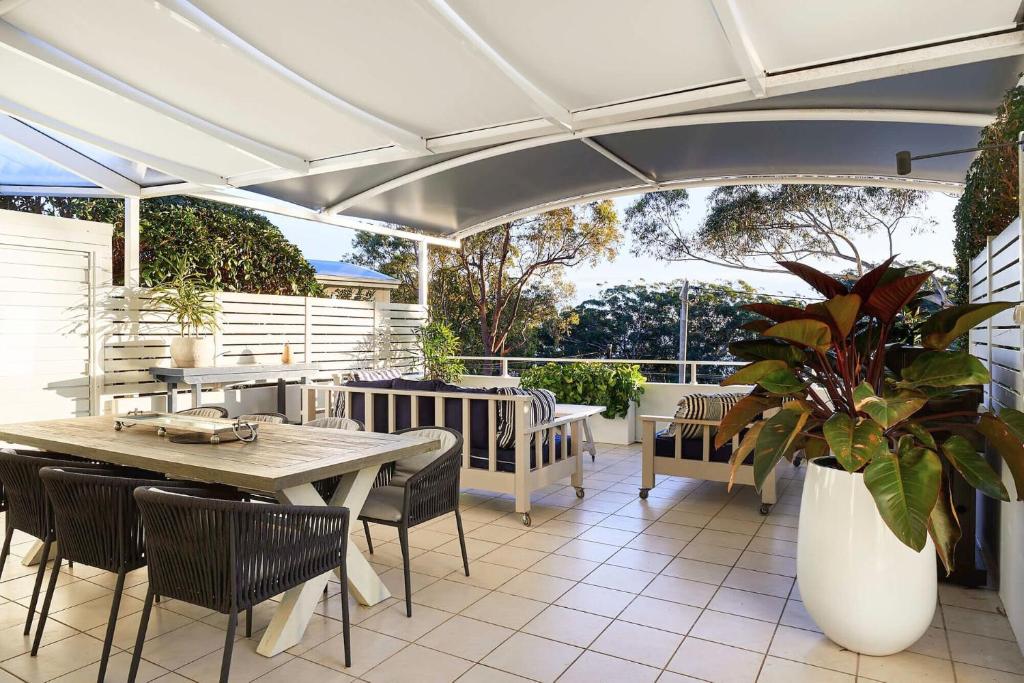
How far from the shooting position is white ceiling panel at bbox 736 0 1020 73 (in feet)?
11.0

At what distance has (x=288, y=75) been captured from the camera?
4293 millimetres

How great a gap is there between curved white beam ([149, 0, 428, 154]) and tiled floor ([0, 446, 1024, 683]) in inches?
116

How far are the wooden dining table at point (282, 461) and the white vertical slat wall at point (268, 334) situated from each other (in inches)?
113

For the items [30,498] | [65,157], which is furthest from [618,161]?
[30,498]

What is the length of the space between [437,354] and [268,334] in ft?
9.25

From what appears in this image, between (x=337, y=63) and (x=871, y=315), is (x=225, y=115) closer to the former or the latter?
(x=337, y=63)

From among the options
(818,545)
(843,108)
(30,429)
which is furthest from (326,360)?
(818,545)

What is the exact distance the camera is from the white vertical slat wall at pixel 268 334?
6496 millimetres

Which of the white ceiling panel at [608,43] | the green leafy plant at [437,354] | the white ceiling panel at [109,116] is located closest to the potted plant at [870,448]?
the white ceiling panel at [608,43]

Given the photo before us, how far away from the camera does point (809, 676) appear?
2654 mm

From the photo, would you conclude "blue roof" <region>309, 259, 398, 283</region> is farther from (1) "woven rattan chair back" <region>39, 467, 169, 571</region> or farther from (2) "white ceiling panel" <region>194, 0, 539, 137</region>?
(1) "woven rattan chair back" <region>39, 467, 169, 571</region>

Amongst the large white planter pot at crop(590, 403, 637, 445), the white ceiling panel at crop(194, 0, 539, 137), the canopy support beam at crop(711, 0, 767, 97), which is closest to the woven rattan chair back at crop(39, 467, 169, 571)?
the white ceiling panel at crop(194, 0, 539, 137)

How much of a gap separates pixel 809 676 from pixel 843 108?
410 cm

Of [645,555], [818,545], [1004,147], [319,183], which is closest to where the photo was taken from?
[818,545]
